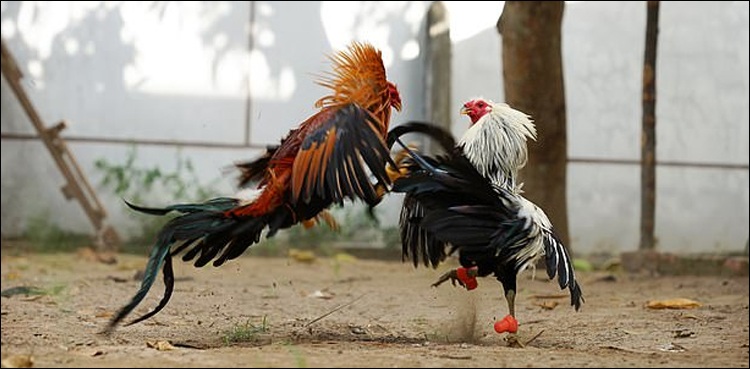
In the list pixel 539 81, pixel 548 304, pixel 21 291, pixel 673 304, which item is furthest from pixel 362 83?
pixel 539 81

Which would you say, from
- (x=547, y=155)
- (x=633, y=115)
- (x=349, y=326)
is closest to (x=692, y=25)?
(x=633, y=115)

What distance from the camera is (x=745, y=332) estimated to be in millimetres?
5387

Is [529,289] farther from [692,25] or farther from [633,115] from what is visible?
[692,25]

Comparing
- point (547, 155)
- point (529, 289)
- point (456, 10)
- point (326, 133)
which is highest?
point (456, 10)

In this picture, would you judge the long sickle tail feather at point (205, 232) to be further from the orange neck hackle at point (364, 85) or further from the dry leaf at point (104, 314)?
the dry leaf at point (104, 314)

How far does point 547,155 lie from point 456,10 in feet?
10.7

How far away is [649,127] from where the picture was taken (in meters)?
8.94

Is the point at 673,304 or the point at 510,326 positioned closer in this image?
the point at 510,326

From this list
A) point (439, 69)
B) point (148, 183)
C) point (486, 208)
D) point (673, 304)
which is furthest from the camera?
point (439, 69)

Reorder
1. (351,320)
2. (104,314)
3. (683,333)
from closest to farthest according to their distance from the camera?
1. (683,333)
2. (104,314)
3. (351,320)

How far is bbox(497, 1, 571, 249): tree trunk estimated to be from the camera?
8.34 metres

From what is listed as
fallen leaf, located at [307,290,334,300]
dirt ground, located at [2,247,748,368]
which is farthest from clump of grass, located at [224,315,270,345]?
fallen leaf, located at [307,290,334,300]

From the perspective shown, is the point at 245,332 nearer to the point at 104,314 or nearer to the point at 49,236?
the point at 104,314

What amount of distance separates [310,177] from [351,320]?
5.27ft
